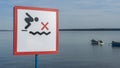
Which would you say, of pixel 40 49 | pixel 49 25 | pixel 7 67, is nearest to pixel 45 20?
pixel 49 25

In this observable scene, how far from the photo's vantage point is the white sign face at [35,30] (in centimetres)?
496

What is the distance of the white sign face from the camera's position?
496 cm

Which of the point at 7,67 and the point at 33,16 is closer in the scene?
the point at 33,16

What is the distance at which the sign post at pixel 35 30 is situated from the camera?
195 inches

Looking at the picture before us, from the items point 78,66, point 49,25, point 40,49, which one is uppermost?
point 49,25

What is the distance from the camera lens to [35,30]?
5086 mm

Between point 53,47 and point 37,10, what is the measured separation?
790mm

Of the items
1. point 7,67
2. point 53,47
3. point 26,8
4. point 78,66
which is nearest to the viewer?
point 26,8

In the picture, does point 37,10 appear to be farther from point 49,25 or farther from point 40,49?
point 40,49

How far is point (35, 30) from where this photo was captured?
5086 millimetres

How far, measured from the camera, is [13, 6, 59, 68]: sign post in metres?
4.96

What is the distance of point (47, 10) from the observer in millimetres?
5188

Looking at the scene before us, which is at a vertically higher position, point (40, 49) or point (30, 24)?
point (30, 24)

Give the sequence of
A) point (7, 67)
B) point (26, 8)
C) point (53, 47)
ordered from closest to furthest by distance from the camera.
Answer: point (26, 8) → point (53, 47) → point (7, 67)
